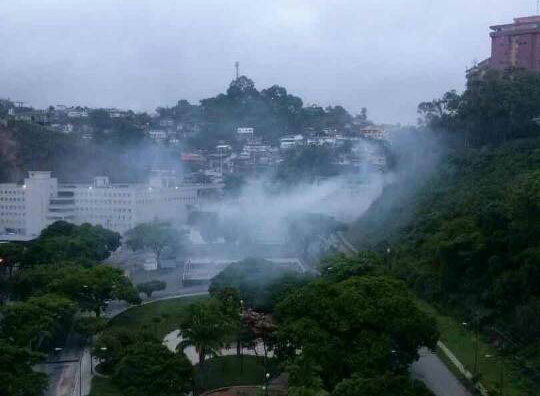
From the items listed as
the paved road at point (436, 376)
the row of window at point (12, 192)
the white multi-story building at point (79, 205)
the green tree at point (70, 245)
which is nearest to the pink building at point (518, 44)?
the white multi-story building at point (79, 205)

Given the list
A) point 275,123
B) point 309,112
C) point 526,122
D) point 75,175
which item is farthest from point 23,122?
point 526,122

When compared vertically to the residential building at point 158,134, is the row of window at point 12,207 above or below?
below

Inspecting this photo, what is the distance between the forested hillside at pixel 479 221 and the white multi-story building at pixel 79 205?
6.38m

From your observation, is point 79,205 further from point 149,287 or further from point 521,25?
point 521,25

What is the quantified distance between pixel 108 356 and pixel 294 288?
2.86 m

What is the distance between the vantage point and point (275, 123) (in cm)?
3725

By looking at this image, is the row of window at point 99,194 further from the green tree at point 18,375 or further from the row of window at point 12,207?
the green tree at point 18,375

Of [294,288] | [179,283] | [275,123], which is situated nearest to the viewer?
[294,288]

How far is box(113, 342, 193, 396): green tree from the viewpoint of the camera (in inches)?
318

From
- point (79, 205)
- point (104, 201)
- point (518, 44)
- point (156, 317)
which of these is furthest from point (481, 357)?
point (79, 205)

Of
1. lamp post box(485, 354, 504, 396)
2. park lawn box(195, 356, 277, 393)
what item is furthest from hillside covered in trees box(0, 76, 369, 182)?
lamp post box(485, 354, 504, 396)

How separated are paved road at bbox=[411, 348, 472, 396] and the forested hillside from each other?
801 millimetres

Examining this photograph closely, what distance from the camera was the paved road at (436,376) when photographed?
8672 millimetres

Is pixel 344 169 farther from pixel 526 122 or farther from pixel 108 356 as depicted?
pixel 108 356
